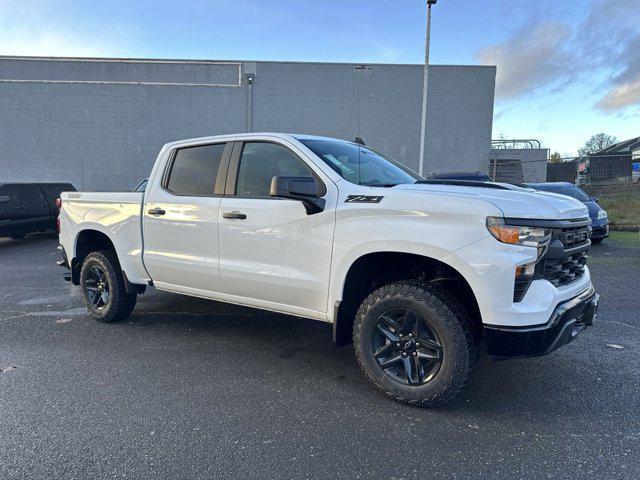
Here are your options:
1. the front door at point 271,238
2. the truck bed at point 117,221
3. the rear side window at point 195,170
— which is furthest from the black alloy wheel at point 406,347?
the truck bed at point 117,221

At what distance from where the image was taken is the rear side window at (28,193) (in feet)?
38.7

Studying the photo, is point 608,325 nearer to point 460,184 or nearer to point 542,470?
point 460,184

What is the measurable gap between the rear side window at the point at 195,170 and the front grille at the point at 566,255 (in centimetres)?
284

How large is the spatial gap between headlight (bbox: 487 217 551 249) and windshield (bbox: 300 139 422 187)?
1.02 metres

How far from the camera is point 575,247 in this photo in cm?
319

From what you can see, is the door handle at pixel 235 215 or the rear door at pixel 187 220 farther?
the rear door at pixel 187 220

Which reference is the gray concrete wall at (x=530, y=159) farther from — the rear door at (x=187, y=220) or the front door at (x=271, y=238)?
the front door at (x=271, y=238)

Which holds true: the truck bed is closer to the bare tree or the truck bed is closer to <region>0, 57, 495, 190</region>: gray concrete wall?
<region>0, 57, 495, 190</region>: gray concrete wall

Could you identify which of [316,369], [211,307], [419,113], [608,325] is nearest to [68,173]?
[419,113]

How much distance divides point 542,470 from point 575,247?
1478 millimetres

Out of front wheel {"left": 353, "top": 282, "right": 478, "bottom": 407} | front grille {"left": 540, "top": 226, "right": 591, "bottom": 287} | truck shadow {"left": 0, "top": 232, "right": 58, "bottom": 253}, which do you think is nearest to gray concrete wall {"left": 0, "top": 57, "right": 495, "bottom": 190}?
truck shadow {"left": 0, "top": 232, "right": 58, "bottom": 253}

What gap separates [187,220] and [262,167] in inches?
35.4

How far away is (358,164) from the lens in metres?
3.97

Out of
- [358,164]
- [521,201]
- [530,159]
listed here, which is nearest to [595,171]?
[530,159]
